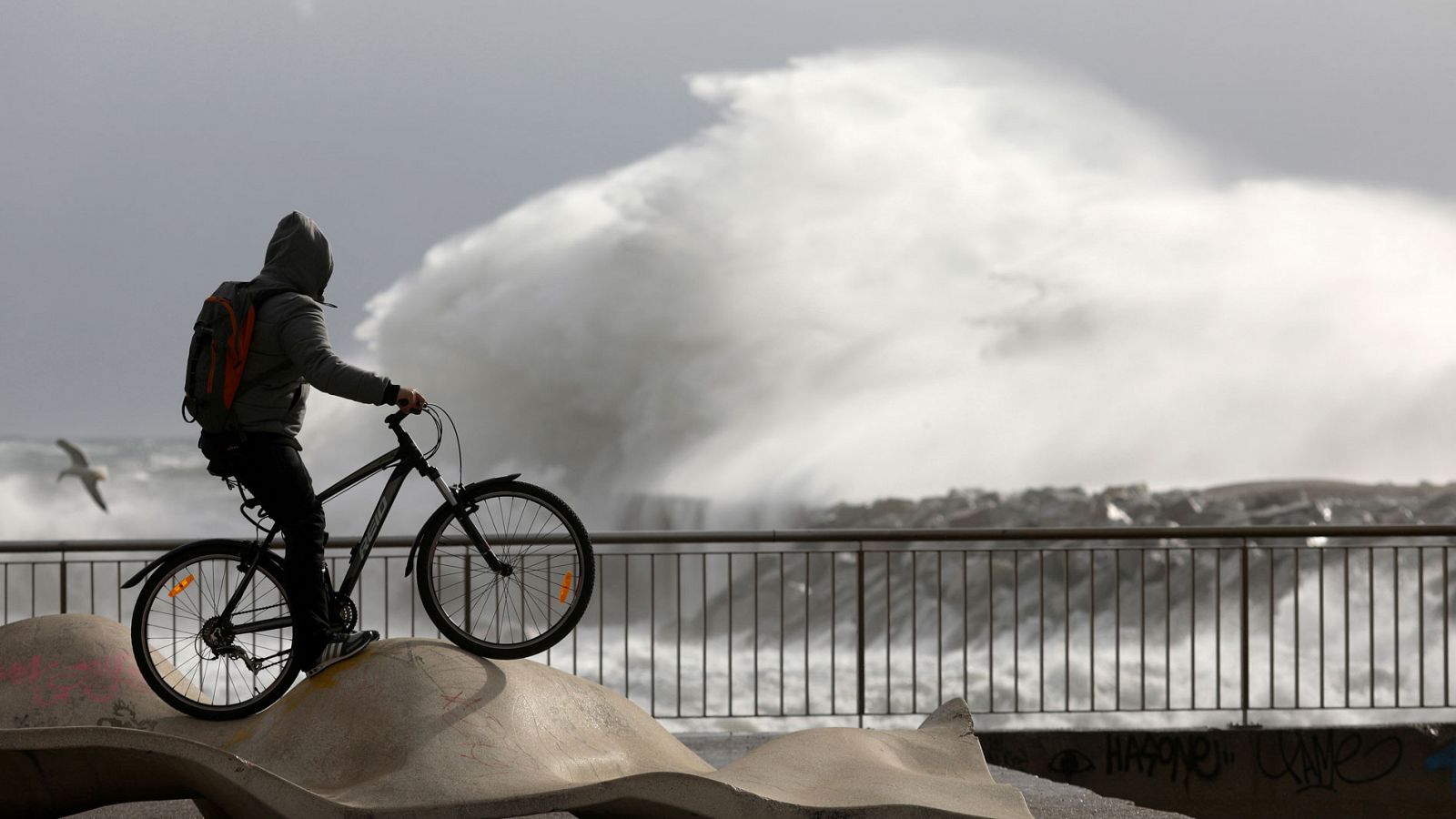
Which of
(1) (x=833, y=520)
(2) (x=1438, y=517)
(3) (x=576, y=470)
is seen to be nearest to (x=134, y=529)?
(3) (x=576, y=470)

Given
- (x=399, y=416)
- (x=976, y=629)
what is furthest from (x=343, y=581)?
(x=976, y=629)

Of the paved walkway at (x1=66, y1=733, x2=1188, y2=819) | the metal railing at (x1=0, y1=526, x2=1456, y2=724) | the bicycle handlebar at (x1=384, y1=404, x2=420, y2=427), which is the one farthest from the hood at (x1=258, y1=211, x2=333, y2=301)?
the metal railing at (x1=0, y1=526, x2=1456, y2=724)

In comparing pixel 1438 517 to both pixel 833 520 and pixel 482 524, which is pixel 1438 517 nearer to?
pixel 833 520

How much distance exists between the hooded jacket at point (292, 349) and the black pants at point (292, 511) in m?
0.09

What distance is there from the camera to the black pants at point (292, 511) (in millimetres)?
4766

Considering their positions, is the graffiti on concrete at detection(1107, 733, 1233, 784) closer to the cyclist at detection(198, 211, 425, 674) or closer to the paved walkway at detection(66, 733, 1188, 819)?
the paved walkway at detection(66, 733, 1188, 819)

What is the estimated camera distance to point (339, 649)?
4.81 m

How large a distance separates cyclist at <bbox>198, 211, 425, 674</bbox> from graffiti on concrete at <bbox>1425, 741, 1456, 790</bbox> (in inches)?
289

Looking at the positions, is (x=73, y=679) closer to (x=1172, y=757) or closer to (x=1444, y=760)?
(x=1172, y=757)

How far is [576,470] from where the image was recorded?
34.8 m

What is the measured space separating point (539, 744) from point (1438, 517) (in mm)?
39128

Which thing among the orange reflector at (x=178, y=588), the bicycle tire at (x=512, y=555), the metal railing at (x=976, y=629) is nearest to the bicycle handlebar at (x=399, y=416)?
the bicycle tire at (x=512, y=555)

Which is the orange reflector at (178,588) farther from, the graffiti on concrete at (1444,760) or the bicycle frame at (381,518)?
the graffiti on concrete at (1444,760)

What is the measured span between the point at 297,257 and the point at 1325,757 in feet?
24.0
